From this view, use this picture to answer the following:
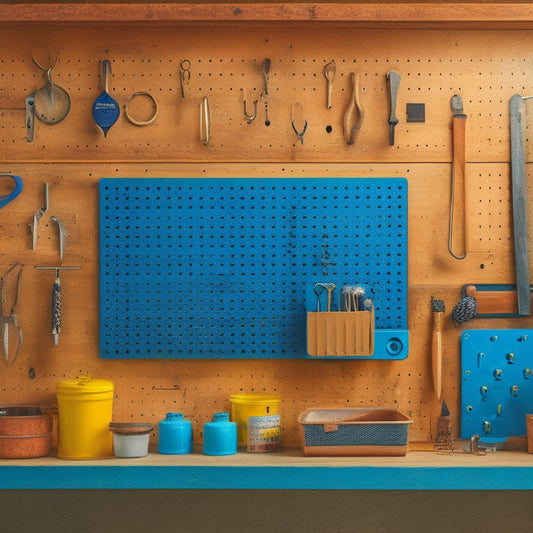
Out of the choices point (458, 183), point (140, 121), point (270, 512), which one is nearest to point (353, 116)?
point (458, 183)

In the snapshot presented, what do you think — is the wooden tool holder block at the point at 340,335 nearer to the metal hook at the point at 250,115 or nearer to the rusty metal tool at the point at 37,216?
the metal hook at the point at 250,115

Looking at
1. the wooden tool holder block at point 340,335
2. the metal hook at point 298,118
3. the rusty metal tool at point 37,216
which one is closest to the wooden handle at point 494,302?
the wooden tool holder block at point 340,335

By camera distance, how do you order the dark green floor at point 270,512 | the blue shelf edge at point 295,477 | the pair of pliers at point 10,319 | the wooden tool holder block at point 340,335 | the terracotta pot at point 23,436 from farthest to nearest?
the dark green floor at point 270,512
the pair of pliers at point 10,319
the wooden tool holder block at point 340,335
the terracotta pot at point 23,436
the blue shelf edge at point 295,477

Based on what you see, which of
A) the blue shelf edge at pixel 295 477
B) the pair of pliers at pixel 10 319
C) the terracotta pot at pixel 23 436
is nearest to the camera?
the blue shelf edge at pixel 295 477

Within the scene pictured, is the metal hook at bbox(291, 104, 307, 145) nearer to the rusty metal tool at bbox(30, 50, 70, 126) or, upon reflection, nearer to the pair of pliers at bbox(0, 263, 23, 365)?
the rusty metal tool at bbox(30, 50, 70, 126)

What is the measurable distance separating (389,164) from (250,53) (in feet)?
1.99

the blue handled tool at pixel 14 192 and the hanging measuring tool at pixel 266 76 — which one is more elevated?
the hanging measuring tool at pixel 266 76

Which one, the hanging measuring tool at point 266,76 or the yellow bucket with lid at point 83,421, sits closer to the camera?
the yellow bucket with lid at point 83,421

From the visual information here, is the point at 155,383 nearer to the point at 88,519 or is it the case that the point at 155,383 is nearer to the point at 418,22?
the point at 88,519

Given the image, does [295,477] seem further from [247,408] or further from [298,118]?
[298,118]

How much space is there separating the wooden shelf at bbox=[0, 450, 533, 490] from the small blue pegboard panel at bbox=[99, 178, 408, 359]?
50cm

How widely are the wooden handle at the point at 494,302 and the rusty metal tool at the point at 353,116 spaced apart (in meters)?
0.65

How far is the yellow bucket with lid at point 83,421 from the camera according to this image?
8.11 ft

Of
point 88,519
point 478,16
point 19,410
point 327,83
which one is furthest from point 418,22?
point 88,519
